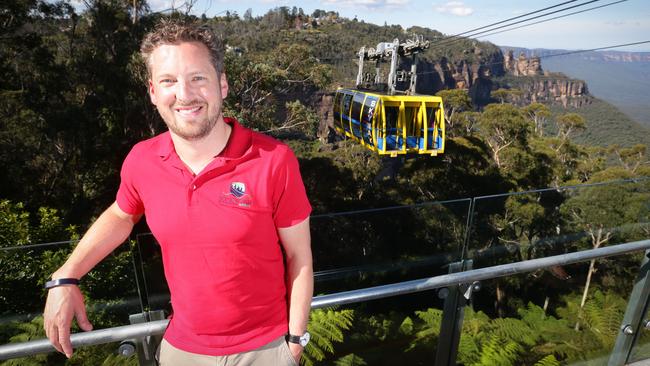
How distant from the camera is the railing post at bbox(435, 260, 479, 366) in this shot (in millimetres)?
1878

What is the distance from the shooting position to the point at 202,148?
1.24m

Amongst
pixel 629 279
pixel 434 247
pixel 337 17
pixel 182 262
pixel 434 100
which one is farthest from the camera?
pixel 337 17

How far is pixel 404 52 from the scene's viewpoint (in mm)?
12391

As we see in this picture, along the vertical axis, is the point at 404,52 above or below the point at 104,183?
above

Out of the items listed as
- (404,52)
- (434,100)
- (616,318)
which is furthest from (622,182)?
(404,52)

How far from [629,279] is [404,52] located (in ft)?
35.8

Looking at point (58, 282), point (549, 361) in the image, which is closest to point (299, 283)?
point (58, 282)

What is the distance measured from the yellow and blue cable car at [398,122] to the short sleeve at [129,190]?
8.92 m

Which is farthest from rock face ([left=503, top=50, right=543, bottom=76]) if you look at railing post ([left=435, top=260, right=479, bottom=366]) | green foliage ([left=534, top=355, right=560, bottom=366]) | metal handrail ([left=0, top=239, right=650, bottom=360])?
railing post ([left=435, top=260, right=479, bottom=366])

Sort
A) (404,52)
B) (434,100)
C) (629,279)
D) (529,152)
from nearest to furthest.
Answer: (629,279)
(434,100)
(404,52)
(529,152)

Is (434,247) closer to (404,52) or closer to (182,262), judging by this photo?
(182,262)

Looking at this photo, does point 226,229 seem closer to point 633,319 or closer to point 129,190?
point 129,190

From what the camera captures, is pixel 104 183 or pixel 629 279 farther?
pixel 104 183

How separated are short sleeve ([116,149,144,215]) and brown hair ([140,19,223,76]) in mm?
279
